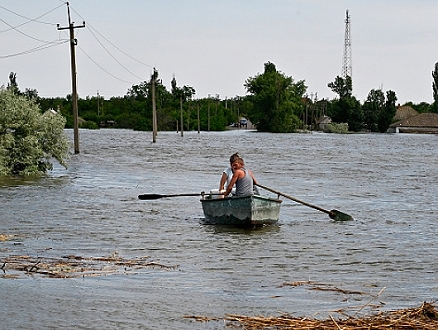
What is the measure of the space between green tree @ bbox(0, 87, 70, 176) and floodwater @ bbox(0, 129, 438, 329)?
165 centimetres

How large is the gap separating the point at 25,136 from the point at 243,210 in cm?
1605

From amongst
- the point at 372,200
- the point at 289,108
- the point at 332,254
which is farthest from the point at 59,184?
the point at 289,108

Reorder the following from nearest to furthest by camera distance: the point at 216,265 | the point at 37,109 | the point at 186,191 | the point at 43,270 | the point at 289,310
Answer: the point at 289,310
the point at 43,270
the point at 216,265
the point at 186,191
the point at 37,109

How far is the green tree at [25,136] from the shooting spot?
30.1 meters

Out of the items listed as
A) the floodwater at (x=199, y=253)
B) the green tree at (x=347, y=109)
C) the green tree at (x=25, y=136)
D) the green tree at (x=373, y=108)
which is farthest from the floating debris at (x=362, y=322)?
the green tree at (x=373, y=108)

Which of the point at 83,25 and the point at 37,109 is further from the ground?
the point at 83,25

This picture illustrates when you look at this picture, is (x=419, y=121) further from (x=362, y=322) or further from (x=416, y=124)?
(x=362, y=322)

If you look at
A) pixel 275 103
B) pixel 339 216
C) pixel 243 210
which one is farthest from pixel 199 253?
pixel 275 103

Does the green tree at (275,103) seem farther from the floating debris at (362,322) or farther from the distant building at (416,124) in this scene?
the floating debris at (362,322)

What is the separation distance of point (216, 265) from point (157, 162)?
106ft

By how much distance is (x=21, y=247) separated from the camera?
14211mm

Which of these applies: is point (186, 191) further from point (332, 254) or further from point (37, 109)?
point (332, 254)

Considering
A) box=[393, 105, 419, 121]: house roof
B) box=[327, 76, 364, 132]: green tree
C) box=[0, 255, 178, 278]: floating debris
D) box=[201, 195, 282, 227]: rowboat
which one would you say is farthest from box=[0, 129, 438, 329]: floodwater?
box=[393, 105, 419, 121]: house roof

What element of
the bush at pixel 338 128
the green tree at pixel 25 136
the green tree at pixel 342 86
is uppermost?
the green tree at pixel 342 86
